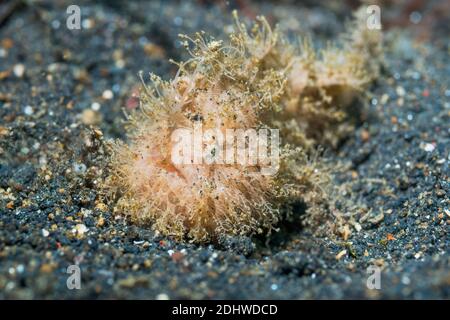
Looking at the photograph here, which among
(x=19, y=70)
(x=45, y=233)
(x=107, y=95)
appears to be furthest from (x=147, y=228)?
(x=19, y=70)

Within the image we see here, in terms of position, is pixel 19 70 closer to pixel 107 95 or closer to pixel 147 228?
pixel 107 95

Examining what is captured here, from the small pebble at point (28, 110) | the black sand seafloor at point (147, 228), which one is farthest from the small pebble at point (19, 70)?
the small pebble at point (28, 110)

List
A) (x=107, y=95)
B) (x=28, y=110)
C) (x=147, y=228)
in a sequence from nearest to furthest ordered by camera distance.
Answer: (x=147, y=228) → (x=28, y=110) → (x=107, y=95)

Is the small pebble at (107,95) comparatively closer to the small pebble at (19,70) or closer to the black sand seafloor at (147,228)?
the black sand seafloor at (147,228)

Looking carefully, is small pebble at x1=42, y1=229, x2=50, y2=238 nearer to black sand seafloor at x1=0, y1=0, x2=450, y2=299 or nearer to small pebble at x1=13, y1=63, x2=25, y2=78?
black sand seafloor at x1=0, y1=0, x2=450, y2=299

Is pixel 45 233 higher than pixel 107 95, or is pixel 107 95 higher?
pixel 107 95

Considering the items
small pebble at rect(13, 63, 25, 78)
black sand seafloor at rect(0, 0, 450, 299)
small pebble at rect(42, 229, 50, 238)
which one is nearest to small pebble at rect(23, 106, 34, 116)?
black sand seafloor at rect(0, 0, 450, 299)

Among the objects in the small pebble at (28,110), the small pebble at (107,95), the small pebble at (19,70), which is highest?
the small pebble at (19,70)

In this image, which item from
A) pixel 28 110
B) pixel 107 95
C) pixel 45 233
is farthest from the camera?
pixel 107 95
